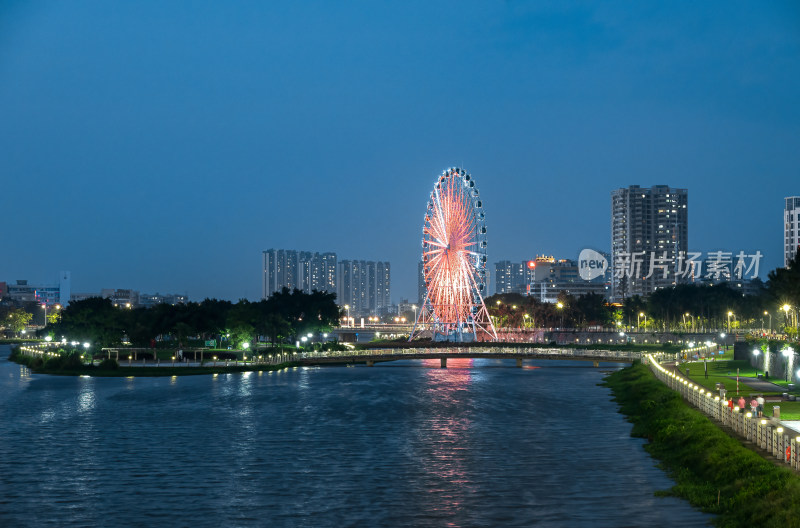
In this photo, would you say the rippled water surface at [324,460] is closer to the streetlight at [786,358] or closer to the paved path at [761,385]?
the paved path at [761,385]

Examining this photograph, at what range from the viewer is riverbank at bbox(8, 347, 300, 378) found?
367ft

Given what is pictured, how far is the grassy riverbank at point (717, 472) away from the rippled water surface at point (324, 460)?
1.00m

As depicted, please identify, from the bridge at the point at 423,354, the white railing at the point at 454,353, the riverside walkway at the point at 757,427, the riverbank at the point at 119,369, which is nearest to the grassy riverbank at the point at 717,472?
the riverside walkway at the point at 757,427

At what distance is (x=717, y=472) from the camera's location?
3488cm

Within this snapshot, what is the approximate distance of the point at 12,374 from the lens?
118 metres

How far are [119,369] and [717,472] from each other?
92.8 m

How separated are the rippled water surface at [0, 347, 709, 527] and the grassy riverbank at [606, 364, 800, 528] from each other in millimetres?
995

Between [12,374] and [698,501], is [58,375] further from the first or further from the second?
[698,501]

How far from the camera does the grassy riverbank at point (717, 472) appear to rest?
90.3ft

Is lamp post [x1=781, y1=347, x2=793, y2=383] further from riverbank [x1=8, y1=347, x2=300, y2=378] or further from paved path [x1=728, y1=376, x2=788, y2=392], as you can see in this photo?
riverbank [x1=8, y1=347, x2=300, y2=378]

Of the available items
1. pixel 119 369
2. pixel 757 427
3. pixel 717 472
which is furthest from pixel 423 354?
pixel 717 472

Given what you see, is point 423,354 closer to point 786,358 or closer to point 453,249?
point 453,249

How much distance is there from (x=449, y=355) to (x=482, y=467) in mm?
89813

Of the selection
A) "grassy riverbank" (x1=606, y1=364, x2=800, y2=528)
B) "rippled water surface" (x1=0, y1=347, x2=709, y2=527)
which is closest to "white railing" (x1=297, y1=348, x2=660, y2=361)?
"rippled water surface" (x1=0, y1=347, x2=709, y2=527)
